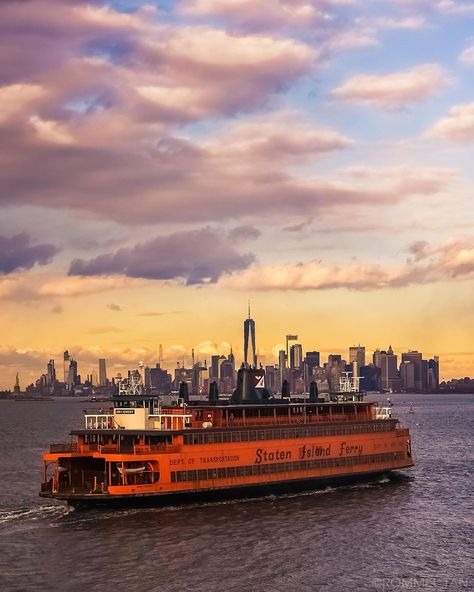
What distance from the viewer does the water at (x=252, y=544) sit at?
43.3 metres

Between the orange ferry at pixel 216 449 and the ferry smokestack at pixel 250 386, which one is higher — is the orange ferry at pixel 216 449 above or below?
below

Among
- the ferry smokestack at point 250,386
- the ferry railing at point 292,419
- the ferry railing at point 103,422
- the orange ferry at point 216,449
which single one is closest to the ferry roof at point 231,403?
the orange ferry at point 216,449

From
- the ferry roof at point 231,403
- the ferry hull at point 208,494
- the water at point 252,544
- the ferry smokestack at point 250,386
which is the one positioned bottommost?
the water at point 252,544

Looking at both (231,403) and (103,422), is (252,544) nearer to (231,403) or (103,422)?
(103,422)

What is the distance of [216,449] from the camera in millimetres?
63375

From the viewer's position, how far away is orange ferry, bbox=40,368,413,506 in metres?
59.7

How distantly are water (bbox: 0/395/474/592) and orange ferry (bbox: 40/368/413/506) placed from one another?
136 cm

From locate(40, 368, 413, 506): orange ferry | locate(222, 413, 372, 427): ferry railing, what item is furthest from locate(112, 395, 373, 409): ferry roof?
locate(222, 413, 372, 427): ferry railing

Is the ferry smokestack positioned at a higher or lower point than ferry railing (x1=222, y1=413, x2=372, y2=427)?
higher

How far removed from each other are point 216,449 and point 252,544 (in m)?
13.5

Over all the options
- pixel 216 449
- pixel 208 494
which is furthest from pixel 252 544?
pixel 216 449

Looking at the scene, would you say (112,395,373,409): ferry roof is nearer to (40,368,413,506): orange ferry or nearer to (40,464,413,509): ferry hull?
(40,368,413,506): orange ferry

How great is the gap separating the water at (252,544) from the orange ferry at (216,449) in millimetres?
1363

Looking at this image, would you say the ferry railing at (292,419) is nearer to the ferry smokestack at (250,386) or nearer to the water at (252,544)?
the ferry smokestack at (250,386)
